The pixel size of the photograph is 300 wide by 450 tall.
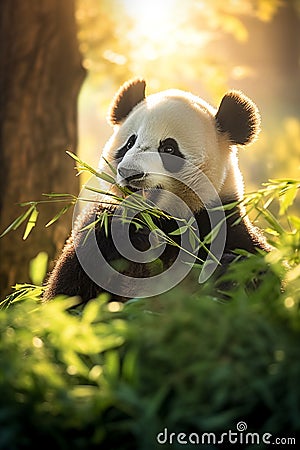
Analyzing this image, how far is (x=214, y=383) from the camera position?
0.94m

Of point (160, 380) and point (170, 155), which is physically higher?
point (170, 155)

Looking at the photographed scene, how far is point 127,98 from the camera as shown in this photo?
2854 millimetres

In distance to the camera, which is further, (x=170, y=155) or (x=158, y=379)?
(x=170, y=155)

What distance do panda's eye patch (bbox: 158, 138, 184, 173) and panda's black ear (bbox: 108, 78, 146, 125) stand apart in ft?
1.03

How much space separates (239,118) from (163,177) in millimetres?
469

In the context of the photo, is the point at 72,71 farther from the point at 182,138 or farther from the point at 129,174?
the point at 129,174

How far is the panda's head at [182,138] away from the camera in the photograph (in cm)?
255

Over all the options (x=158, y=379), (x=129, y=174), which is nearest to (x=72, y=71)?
(x=129, y=174)

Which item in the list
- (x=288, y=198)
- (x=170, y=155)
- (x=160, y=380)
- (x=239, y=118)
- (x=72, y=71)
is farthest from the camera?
(x=72, y=71)

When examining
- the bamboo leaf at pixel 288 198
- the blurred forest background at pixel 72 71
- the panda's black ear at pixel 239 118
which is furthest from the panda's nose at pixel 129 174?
the bamboo leaf at pixel 288 198

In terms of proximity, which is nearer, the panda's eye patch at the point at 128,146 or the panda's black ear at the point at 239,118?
the panda's eye patch at the point at 128,146

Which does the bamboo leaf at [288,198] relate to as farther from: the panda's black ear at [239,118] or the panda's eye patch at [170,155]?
the panda's black ear at [239,118]

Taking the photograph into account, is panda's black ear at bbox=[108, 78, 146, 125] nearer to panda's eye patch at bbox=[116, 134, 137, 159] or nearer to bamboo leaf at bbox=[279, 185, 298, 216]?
panda's eye patch at bbox=[116, 134, 137, 159]

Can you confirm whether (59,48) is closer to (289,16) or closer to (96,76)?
(96,76)
